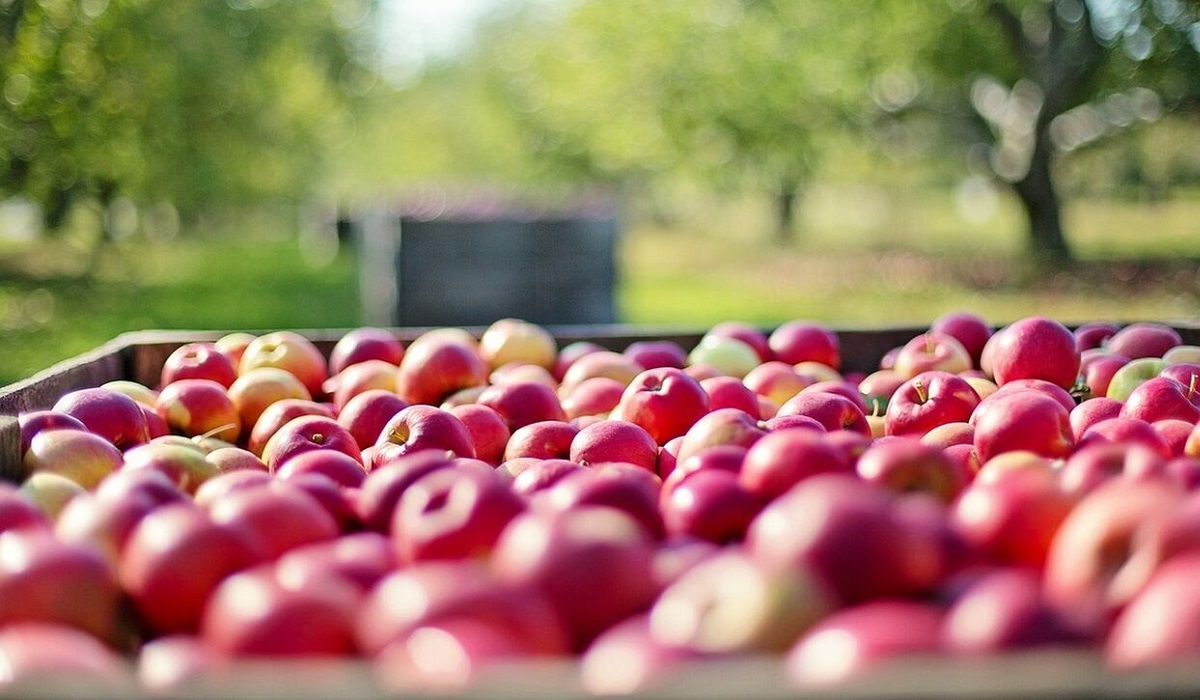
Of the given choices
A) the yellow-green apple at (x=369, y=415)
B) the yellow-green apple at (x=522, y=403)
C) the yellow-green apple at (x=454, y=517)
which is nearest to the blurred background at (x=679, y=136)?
the yellow-green apple at (x=522, y=403)

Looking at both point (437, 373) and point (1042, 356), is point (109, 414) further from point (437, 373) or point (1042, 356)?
point (1042, 356)

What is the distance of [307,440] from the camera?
2.63 meters

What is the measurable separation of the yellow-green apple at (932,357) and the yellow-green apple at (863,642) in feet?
7.63

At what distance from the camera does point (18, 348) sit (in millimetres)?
11367

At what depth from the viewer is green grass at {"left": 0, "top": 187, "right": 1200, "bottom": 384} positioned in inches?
529

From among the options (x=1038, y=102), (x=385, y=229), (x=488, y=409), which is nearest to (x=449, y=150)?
(x=1038, y=102)

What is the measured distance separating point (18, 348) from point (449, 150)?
5039 cm

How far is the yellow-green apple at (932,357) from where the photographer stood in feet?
11.8

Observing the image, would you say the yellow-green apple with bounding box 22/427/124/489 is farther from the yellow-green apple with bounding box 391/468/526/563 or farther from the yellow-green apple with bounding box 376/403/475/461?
the yellow-green apple with bounding box 391/468/526/563

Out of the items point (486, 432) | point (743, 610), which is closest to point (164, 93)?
point (486, 432)

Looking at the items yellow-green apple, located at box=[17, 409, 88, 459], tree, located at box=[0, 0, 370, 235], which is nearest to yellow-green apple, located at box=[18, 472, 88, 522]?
yellow-green apple, located at box=[17, 409, 88, 459]

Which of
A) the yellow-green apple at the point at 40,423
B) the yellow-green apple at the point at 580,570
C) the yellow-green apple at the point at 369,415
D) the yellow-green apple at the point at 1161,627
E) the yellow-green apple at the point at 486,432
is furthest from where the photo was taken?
the yellow-green apple at the point at 369,415

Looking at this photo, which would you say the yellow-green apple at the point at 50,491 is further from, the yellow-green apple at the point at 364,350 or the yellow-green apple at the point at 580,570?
the yellow-green apple at the point at 364,350

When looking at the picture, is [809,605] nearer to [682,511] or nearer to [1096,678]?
[1096,678]
